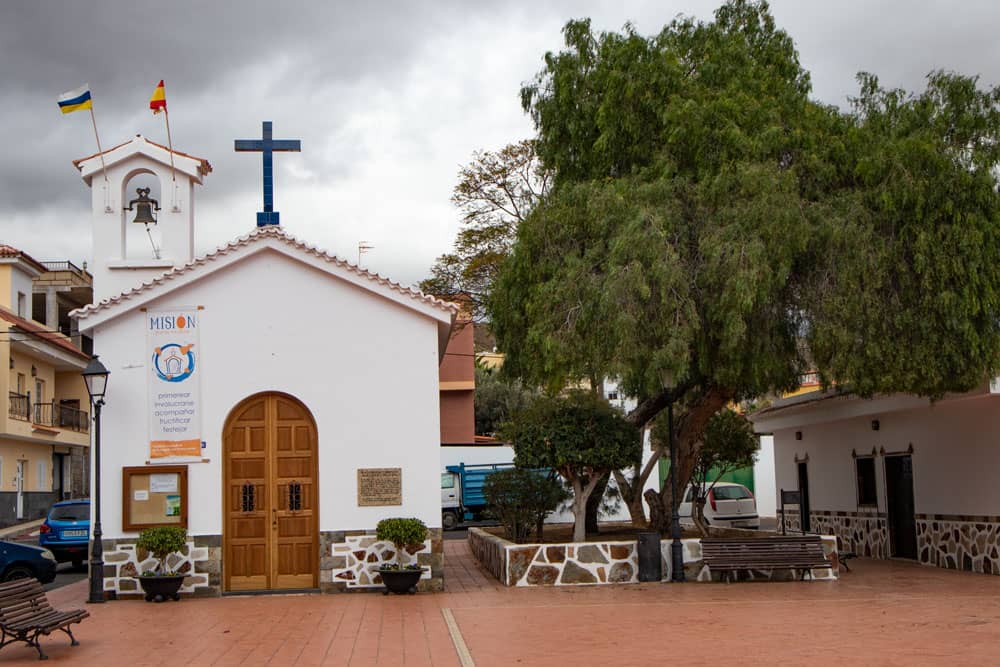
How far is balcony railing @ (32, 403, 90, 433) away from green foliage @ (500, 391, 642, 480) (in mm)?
25548

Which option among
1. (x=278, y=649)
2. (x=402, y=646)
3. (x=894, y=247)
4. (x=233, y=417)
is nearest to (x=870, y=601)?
(x=894, y=247)

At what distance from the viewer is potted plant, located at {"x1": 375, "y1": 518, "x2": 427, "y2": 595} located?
1606 cm

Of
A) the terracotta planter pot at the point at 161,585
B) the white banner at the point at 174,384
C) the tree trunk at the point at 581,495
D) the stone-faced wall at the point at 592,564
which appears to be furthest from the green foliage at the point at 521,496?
the terracotta planter pot at the point at 161,585

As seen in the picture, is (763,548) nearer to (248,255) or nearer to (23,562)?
(248,255)

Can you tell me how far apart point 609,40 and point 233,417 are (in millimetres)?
9025

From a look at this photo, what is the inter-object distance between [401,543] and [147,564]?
151 inches

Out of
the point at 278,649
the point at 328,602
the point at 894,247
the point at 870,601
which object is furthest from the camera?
the point at 894,247

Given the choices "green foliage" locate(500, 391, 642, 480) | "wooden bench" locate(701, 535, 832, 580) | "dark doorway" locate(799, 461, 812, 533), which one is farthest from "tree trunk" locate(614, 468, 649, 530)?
"dark doorway" locate(799, 461, 812, 533)

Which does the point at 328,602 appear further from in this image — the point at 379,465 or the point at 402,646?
the point at 402,646

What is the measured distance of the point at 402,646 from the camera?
11.5 m

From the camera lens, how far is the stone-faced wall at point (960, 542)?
58.6 ft

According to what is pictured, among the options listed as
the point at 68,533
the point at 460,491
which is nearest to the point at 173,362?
the point at 68,533

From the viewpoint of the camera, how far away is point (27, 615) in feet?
37.1

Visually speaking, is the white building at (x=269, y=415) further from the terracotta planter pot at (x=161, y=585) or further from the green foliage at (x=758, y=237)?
the green foliage at (x=758, y=237)
